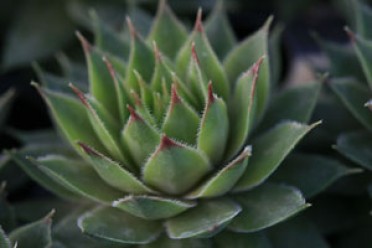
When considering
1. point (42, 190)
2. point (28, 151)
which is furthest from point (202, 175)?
point (42, 190)

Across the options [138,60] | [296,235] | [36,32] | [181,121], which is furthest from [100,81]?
[36,32]

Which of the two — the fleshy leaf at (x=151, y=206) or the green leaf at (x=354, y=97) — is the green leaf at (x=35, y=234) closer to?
the fleshy leaf at (x=151, y=206)

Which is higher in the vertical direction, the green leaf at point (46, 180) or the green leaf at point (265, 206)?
the green leaf at point (46, 180)

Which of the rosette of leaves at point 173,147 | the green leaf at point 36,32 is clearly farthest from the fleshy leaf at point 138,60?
the green leaf at point 36,32

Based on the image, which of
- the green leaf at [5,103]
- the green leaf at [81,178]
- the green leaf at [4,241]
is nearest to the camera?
the green leaf at [4,241]

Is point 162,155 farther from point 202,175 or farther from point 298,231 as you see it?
point 298,231

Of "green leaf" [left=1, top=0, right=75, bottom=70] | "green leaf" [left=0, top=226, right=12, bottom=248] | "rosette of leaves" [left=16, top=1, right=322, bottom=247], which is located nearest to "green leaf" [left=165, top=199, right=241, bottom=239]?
"rosette of leaves" [left=16, top=1, right=322, bottom=247]

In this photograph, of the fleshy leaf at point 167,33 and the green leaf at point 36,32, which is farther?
the green leaf at point 36,32

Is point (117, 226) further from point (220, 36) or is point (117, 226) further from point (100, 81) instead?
point (220, 36)
